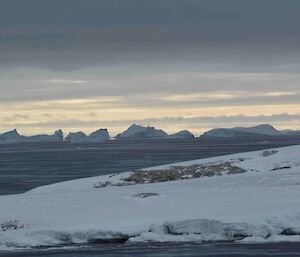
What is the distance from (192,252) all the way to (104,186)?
21.1 metres

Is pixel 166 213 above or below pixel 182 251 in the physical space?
above

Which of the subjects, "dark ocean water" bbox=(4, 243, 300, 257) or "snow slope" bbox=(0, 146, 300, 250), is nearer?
"dark ocean water" bbox=(4, 243, 300, 257)

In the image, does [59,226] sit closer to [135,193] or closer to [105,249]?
[105,249]

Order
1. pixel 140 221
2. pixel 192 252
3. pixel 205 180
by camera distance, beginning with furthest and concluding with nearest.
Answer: pixel 205 180, pixel 140 221, pixel 192 252

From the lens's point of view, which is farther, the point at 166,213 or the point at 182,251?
the point at 166,213

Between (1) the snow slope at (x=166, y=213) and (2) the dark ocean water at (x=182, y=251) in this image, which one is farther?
(1) the snow slope at (x=166, y=213)

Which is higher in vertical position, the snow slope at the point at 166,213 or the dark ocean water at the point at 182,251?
the snow slope at the point at 166,213

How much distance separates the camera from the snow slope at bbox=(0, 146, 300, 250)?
33.4m

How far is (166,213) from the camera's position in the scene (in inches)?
1420

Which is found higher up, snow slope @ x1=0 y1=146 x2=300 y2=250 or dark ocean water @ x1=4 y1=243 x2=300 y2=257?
snow slope @ x1=0 y1=146 x2=300 y2=250

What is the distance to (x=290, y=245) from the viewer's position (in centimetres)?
3156

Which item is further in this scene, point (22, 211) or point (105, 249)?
point (22, 211)

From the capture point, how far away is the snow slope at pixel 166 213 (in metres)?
33.4

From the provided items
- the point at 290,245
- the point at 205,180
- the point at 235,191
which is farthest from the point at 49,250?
the point at 205,180
